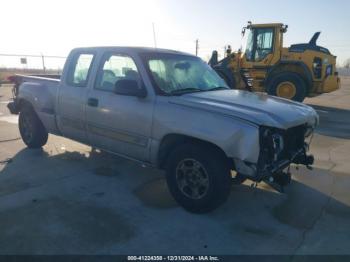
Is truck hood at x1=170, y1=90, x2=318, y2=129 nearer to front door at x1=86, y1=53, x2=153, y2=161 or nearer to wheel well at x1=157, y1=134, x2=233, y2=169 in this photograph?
Result: wheel well at x1=157, y1=134, x2=233, y2=169

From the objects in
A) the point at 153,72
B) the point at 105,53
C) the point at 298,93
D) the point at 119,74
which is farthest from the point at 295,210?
the point at 298,93

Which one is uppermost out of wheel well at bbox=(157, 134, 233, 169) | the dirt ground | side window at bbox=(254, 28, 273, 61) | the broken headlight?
side window at bbox=(254, 28, 273, 61)

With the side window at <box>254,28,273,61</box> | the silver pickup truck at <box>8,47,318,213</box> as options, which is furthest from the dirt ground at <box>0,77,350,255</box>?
the side window at <box>254,28,273,61</box>

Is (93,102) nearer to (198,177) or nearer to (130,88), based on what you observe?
(130,88)

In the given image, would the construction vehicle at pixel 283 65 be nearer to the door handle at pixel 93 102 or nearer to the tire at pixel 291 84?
the tire at pixel 291 84

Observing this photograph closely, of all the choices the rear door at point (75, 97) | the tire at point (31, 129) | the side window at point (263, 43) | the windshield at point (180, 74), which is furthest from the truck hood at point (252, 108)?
the side window at point (263, 43)

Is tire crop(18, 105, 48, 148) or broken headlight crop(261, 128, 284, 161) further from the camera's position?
tire crop(18, 105, 48, 148)

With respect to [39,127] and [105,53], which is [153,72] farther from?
[39,127]

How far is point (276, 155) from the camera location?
143 inches

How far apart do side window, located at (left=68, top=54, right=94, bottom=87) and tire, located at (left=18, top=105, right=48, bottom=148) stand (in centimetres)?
146

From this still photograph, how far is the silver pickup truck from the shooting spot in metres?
3.46

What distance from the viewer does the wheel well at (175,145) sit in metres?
3.68

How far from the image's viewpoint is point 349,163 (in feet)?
19.6

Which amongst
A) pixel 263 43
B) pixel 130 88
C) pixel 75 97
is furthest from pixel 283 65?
pixel 130 88
